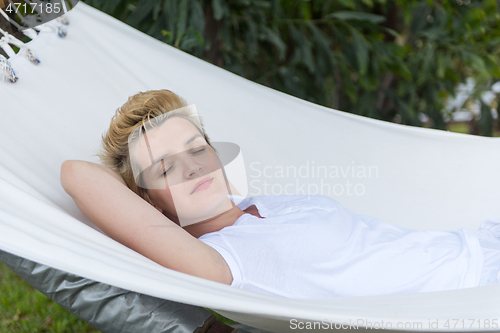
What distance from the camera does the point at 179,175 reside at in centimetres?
82

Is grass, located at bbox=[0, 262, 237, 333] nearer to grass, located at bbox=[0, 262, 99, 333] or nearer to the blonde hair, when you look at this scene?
grass, located at bbox=[0, 262, 99, 333]

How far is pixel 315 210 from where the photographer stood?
0.92 metres

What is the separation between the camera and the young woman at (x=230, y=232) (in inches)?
27.3

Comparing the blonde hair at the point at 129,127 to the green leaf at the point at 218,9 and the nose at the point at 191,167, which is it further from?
the green leaf at the point at 218,9

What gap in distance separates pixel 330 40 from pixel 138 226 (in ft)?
5.06

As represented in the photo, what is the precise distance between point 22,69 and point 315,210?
80 cm

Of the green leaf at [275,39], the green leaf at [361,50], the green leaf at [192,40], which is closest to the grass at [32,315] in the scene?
the green leaf at [192,40]

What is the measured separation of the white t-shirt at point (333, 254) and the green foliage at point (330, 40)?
2.83ft

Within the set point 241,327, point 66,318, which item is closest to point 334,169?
point 241,327

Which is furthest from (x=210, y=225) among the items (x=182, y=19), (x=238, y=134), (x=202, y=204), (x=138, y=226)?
(x=182, y=19)

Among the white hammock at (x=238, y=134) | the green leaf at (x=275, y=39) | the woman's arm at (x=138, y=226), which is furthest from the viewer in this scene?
the green leaf at (x=275, y=39)

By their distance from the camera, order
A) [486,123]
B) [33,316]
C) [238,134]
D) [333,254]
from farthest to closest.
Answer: [486,123], [33,316], [238,134], [333,254]

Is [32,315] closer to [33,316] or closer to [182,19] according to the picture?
[33,316]

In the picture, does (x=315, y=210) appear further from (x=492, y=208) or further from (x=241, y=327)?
(x=492, y=208)
